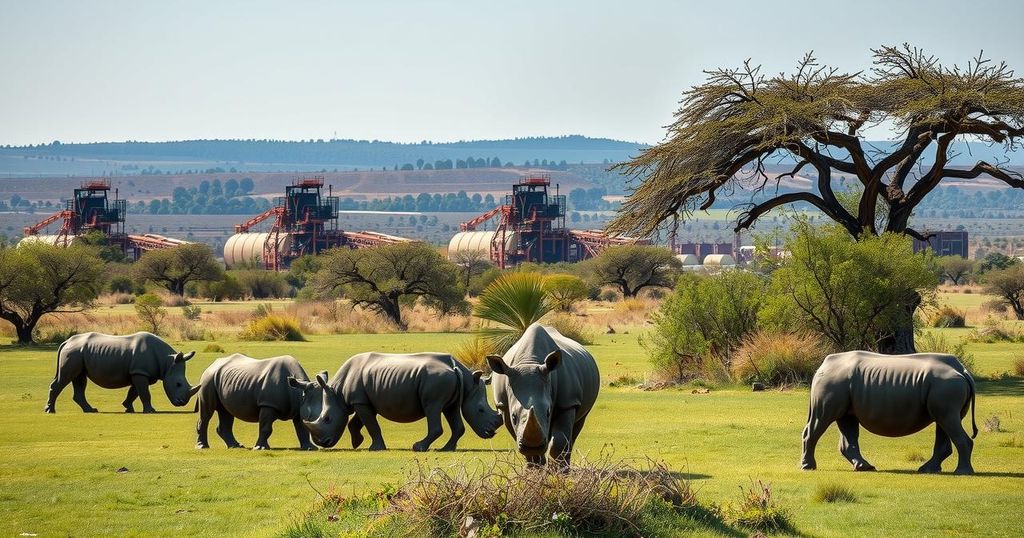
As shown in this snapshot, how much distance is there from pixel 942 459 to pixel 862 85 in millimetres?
16928

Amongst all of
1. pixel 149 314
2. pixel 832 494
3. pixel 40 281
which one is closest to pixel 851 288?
pixel 832 494

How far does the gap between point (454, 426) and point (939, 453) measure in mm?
6829

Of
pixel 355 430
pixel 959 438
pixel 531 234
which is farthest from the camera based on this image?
pixel 531 234

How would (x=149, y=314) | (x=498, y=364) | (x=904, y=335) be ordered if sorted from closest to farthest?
(x=498, y=364) < (x=904, y=335) < (x=149, y=314)

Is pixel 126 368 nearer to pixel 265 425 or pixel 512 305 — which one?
pixel 265 425

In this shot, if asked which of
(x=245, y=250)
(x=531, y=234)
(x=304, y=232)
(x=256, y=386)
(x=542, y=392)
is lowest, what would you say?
(x=245, y=250)

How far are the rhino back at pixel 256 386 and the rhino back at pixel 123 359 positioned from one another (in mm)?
6106

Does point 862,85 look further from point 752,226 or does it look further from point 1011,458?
point 1011,458

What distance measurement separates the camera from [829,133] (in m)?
31.5

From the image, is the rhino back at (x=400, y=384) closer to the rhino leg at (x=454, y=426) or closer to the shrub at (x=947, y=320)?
the rhino leg at (x=454, y=426)

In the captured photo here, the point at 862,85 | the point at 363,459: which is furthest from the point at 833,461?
the point at 862,85

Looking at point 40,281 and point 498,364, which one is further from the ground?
point 498,364

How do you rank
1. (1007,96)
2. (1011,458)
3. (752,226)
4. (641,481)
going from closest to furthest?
(641,481) → (1011,458) → (1007,96) → (752,226)

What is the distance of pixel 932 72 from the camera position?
31156 mm
